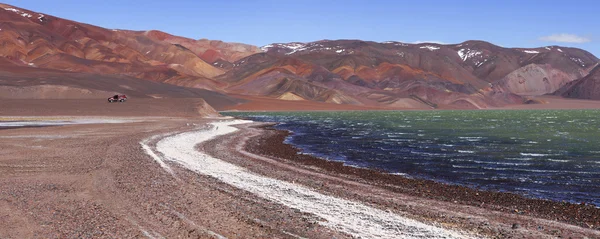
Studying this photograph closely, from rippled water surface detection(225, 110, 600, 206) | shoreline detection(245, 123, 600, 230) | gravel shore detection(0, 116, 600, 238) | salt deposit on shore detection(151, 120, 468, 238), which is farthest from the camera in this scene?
rippled water surface detection(225, 110, 600, 206)

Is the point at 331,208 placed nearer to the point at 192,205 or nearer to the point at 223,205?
the point at 223,205

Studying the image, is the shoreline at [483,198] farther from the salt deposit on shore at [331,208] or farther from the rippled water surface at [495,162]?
the salt deposit on shore at [331,208]

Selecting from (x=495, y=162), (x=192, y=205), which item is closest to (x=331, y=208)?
(x=192, y=205)

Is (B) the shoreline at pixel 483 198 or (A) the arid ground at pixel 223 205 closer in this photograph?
(A) the arid ground at pixel 223 205

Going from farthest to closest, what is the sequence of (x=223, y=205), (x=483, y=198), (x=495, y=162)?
(x=495, y=162), (x=483, y=198), (x=223, y=205)

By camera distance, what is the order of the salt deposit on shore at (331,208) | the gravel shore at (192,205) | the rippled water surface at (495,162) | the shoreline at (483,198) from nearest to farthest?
the gravel shore at (192,205)
the salt deposit on shore at (331,208)
the shoreline at (483,198)
the rippled water surface at (495,162)

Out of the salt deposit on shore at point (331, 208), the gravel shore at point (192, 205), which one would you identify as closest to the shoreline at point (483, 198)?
the gravel shore at point (192, 205)

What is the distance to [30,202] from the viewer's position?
14.7 metres

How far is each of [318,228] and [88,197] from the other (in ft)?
24.6

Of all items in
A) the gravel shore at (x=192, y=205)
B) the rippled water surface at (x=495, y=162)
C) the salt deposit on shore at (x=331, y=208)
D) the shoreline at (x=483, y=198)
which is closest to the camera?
the gravel shore at (x=192, y=205)

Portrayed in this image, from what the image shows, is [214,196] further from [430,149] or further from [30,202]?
[430,149]

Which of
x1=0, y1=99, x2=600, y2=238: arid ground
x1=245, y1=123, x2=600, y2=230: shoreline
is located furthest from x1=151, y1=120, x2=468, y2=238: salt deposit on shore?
x1=245, y1=123, x2=600, y2=230: shoreline

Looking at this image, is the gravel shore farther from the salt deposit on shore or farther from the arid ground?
the salt deposit on shore

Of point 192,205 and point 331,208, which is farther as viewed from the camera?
point 331,208
